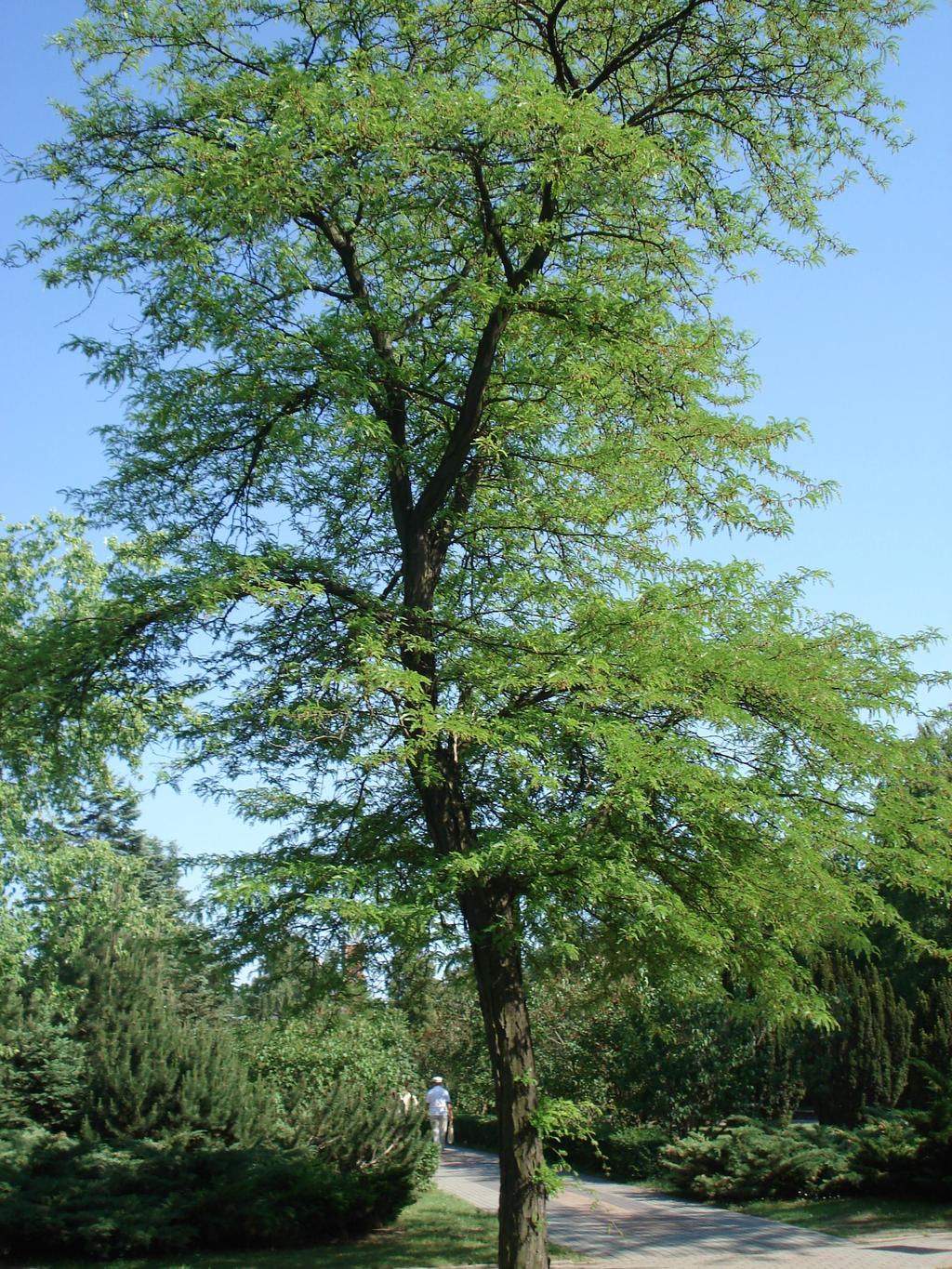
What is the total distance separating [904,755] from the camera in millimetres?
9023

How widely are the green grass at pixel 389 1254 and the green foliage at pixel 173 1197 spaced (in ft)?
0.89

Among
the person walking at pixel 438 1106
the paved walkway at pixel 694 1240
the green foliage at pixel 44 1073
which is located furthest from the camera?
the person walking at pixel 438 1106

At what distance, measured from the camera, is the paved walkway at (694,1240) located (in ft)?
37.1

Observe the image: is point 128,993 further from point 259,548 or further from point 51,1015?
point 259,548

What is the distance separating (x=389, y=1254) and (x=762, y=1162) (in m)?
6.52

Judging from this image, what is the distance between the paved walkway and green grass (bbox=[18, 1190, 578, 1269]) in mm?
996

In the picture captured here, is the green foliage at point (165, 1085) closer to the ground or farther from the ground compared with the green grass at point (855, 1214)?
farther from the ground

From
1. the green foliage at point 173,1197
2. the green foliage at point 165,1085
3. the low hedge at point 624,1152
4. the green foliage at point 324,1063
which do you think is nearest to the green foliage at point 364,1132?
the green foliage at point 173,1197

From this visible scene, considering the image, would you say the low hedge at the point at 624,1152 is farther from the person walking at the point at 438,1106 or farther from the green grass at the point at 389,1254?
the green grass at the point at 389,1254

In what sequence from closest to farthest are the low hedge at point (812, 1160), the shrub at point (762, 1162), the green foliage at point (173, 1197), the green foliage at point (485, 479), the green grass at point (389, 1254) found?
1. the green foliage at point (485, 479)
2. the green grass at point (389, 1254)
3. the green foliage at point (173, 1197)
4. the low hedge at point (812, 1160)
5. the shrub at point (762, 1162)

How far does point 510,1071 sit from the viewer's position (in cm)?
874

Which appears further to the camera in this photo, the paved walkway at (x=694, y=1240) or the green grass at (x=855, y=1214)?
the green grass at (x=855, y=1214)

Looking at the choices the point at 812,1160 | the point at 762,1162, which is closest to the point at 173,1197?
the point at 762,1162

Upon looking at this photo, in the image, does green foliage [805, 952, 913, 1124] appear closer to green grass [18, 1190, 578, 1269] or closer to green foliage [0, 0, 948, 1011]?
green grass [18, 1190, 578, 1269]
